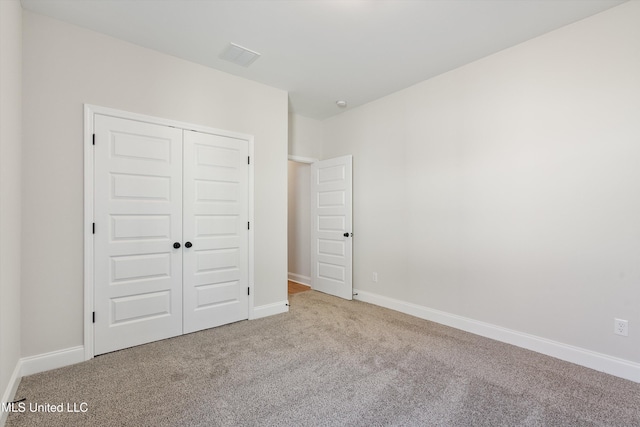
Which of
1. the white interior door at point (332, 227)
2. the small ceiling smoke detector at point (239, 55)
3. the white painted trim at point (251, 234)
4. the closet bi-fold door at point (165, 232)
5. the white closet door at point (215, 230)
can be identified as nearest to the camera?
the closet bi-fold door at point (165, 232)

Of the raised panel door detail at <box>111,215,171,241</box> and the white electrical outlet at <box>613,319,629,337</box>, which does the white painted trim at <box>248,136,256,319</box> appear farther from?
the white electrical outlet at <box>613,319,629,337</box>

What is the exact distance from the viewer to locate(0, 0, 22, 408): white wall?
178cm

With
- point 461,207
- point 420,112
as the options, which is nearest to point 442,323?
point 461,207

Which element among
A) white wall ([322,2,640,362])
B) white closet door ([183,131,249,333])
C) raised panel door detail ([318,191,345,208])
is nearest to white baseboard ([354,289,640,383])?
white wall ([322,2,640,362])

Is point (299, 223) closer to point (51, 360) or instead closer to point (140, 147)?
point (140, 147)

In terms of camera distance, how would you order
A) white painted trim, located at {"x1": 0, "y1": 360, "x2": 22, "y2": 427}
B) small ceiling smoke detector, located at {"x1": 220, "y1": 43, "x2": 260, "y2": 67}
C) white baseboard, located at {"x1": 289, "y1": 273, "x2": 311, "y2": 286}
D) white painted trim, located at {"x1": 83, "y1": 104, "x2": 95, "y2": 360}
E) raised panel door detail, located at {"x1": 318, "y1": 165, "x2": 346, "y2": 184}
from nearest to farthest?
1. white painted trim, located at {"x1": 0, "y1": 360, "x2": 22, "y2": 427}
2. white painted trim, located at {"x1": 83, "y1": 104, "x2": 95, "y2": 360}
3. small ceiling smoke detector, located at {"x1": 220, "y1": 43, "x2": 260, "y2": 67}
4. raised panel door detail, located at {"x1": 318, "y1": 165, "x2": 346, "y2": 184}
5. white baseboard, located at {"x1": 289, "y1": 273, "x2": 311, "y2": 286}

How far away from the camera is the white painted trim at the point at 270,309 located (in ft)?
11.7

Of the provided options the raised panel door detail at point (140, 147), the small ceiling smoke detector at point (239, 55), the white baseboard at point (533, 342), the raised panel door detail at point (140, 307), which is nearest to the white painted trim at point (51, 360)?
the raised panel door detail at point (140, 307)

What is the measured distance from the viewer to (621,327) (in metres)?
2.30

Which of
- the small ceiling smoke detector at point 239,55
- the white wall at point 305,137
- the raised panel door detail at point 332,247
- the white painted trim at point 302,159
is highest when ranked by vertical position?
the small ceiling smoke detector at point 239,55

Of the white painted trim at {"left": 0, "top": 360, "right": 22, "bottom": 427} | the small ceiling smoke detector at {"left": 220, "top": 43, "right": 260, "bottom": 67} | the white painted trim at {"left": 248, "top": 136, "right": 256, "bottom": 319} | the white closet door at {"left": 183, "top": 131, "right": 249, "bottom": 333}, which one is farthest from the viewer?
the white painted trim at {"left": 248, "top": 136, "right": 256, "bottom": 319}

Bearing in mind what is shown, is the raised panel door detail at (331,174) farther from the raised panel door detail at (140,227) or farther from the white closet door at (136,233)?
the raised panel door detail at (140,227)

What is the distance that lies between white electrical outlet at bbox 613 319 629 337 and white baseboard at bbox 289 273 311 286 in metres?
3.89

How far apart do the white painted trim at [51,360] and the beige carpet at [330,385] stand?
7cm
